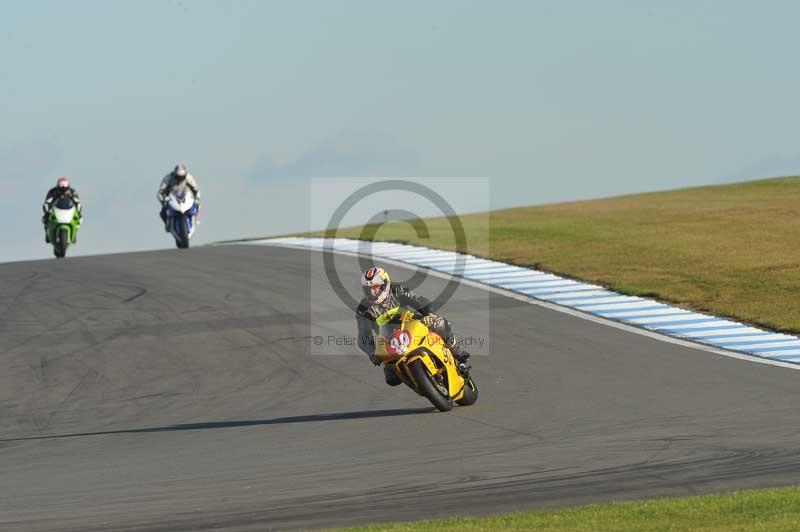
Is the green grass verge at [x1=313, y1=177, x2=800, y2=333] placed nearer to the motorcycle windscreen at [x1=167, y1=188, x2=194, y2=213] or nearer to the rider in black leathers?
the motorcycle windscreen at [x1=167, y1=188, x2=194, y2=213]

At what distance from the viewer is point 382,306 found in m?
13.2

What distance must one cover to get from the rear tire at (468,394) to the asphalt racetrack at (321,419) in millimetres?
Result: 277

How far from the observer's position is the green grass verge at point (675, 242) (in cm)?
2212

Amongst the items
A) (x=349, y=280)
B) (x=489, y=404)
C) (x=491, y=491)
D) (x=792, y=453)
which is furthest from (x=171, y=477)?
(x=349, y=280)

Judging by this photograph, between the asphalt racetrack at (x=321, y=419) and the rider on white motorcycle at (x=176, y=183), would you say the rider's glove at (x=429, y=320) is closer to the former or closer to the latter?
the asphalt racetrack at (x=321, y=419)

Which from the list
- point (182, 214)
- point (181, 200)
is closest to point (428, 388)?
Answer: point (181, 200)

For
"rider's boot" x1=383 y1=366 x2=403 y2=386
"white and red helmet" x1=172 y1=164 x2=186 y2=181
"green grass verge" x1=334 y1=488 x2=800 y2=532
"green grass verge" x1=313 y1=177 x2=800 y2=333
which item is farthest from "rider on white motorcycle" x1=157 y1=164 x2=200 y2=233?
"green grass verge" x1=334 y1=488 x2=800 y2=532

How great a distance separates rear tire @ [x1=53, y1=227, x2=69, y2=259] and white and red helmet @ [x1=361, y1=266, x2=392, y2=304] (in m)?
19.7

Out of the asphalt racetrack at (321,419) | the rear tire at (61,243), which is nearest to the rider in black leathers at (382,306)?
the asphalt racetrack at (321,419)

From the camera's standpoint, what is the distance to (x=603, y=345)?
1745 cm

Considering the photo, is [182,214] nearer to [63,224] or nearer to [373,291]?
[63,224]

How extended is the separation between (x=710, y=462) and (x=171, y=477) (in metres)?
4.47

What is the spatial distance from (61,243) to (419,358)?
20.5 meters

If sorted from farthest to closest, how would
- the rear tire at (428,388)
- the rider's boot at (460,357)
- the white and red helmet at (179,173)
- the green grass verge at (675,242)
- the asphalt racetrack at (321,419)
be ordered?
the white and red helmet at (179,173)
the green grass verge at (675,242)
the rider's boot at (460,357)
the rear tire at (428,388)
the asphalt racetrack at (321,419)
